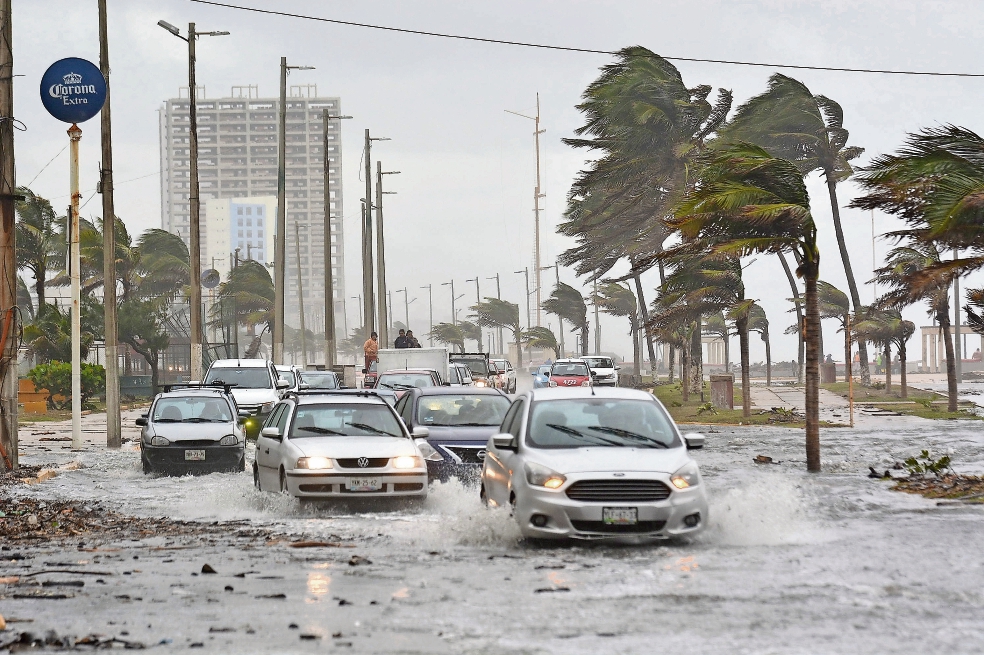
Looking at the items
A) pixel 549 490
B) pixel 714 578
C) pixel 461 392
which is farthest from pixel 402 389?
pixel 714 578

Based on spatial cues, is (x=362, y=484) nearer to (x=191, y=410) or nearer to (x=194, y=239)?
(x=191, y=410)

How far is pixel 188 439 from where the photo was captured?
23578 millimetres

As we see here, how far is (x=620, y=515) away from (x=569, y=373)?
44.2 m

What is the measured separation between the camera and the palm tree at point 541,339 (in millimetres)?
116500

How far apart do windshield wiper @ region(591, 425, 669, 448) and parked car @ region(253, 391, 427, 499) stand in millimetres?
3419

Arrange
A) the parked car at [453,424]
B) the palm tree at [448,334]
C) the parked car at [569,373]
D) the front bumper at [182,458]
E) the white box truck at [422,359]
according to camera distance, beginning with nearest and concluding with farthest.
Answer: the parked car at [453,424], the front bumper at [182,458], the white box truck at [422,359], the parked car at [569,373], the palm tree at [448,334]

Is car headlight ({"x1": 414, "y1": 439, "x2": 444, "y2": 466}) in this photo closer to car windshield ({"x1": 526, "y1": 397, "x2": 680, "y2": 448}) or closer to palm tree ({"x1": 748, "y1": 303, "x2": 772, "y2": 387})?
car windshield ({"x1": 526, "y1": 397, "x2": 680, "y2": 448})

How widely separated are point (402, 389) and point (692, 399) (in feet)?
80.7

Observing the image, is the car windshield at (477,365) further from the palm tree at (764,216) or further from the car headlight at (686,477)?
the car headlight at (686,477)

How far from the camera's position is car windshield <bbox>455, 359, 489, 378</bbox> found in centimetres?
5244

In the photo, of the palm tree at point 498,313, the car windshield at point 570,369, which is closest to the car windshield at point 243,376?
the car windshield at point 570,369

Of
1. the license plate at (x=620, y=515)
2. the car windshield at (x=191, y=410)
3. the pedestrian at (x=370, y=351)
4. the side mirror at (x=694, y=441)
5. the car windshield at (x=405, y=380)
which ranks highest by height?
the pedestrian at (x=370, y=351)

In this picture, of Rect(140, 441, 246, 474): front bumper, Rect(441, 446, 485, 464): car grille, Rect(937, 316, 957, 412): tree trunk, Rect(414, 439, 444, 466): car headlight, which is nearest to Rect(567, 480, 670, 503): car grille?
Rect(414, 439, 444, 466): car headlight

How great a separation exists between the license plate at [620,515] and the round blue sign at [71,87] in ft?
50.2
